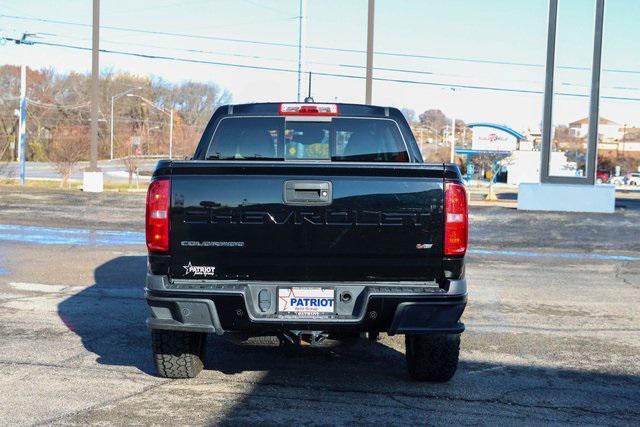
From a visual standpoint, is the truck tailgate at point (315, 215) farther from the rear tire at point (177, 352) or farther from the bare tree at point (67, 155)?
the bare tree at point (67, 155)

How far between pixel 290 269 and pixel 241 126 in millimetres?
1957

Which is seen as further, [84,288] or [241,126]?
[84,288]

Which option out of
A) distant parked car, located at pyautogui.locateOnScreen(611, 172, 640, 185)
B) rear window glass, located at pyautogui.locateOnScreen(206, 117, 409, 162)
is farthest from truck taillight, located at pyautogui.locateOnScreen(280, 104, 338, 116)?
distant parked car, located at pyautogui.locateOnScreen(611, 172, 640, 185)

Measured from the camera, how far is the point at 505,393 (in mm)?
5645

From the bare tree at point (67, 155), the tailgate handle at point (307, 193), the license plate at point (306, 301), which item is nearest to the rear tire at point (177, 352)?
the license plate at point (306, 301)

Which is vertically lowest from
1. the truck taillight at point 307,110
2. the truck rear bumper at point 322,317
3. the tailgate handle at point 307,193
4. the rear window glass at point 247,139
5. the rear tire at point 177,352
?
the rear tire at point 177,352

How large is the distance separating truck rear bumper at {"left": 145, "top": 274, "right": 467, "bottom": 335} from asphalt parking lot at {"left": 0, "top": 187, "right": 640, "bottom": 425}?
553 mm

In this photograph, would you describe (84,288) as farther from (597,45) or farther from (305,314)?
(597,45)

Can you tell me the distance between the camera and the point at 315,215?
4.98 metres

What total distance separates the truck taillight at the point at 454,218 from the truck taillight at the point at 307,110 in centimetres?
182

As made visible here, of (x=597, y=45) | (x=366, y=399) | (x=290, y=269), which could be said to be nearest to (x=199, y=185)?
(x=290, y=269)

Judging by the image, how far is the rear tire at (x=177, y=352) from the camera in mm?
5578

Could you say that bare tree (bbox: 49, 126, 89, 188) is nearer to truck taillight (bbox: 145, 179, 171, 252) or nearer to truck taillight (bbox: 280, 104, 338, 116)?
truck taillight (bbox: 280, 104, 338, 116)

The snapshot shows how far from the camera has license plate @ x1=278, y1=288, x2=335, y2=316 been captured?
501 cm
